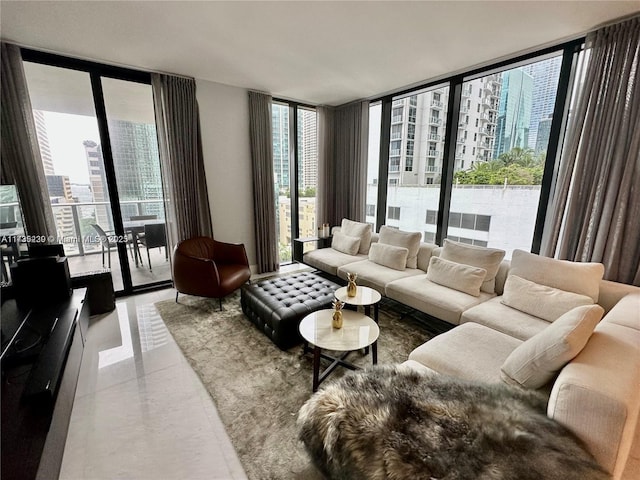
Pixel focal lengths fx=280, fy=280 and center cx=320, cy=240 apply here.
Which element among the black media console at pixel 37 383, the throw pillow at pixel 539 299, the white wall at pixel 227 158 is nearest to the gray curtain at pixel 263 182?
the white wall at pixel 227 158

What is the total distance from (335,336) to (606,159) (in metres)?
2.60

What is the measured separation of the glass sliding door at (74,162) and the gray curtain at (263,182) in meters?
1.77

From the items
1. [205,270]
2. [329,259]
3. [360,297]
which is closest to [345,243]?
[329,259]

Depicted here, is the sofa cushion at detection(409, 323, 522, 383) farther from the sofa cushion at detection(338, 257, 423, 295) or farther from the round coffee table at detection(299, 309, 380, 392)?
the sofa cushion at detection(338, 257, 423, 295)

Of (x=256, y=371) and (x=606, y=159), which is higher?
(x=606, y=159)

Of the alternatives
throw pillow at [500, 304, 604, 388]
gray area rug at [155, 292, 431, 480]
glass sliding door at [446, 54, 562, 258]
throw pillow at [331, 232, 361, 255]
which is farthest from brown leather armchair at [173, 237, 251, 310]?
glass sliding door at [446, 54, 562, 258]

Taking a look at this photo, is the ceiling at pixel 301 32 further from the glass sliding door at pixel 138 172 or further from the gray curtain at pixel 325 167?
the gray curtain at pixel 325 167

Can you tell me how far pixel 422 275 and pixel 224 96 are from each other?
3.39m

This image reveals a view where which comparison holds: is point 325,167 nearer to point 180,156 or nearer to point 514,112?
point 180,156

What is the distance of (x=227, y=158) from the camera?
153 inches

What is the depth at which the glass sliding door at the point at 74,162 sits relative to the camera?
288 cm

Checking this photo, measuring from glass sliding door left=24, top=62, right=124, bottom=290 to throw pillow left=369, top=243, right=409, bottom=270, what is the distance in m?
3.22

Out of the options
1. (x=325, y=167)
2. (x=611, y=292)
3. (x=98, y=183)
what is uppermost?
(x=325, y=167)

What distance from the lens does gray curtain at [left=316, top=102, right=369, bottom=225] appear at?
441 cm
